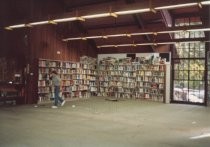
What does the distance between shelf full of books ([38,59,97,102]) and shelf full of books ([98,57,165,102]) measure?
78 cm

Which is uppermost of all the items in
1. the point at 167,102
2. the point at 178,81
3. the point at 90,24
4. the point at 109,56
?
the point at 90,24

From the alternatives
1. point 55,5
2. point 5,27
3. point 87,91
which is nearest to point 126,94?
point 87,91

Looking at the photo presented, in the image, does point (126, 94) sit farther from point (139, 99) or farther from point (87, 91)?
point (87, 91)

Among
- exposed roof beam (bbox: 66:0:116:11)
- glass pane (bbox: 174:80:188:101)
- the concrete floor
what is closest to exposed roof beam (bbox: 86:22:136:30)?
exposed roof beam (bbox: 66:0:116:11)

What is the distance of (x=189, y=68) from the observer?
58.3 ft

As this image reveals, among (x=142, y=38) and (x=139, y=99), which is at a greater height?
(x=142, y=38)

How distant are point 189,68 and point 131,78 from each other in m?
3.85

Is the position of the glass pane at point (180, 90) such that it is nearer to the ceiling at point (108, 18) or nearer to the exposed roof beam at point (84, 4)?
the ceiling at point (108, 18)

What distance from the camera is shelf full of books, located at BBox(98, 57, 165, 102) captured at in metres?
18.7

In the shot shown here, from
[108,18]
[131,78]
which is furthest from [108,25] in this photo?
[131,78]

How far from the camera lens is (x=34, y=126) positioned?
9516 millimetres

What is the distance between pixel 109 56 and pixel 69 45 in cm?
316

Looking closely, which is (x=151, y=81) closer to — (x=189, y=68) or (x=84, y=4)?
(x=189, y=68)

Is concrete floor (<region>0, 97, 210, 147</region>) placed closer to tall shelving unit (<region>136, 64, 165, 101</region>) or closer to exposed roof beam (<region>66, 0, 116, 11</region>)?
tall shelving unit (<region>136, 64, 165, 101</region>)
